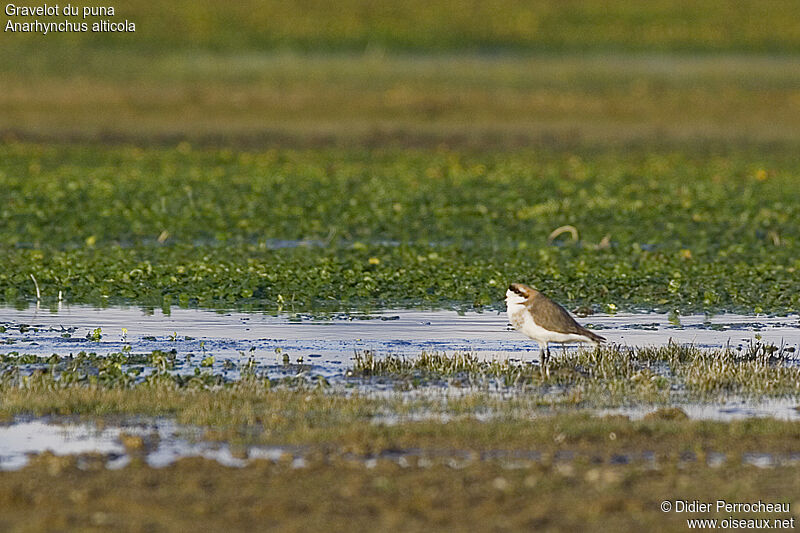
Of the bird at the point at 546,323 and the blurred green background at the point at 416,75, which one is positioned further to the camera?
the blurred green background at the point at 416,75

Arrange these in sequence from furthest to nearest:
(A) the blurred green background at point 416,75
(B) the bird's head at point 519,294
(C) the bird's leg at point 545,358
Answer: (A) the blurred green background at point 416,75 → (B) the bird's head at point 519,294 → (C) the bird's leg at point 545,358

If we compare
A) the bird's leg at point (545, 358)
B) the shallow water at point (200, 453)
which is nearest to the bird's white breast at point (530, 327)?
the bird's leg at point (545, 358)

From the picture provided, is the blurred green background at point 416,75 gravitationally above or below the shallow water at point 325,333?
above

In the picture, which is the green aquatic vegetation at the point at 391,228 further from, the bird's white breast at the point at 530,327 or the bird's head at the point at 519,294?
the bird's white breast at the point at 530,327

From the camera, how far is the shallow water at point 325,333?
1437 centimetres

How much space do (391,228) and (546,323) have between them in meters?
11.2

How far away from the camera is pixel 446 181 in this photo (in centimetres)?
2984

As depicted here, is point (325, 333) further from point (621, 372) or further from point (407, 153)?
point (407, 153)

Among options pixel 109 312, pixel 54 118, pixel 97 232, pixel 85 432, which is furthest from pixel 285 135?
pixel 85 432

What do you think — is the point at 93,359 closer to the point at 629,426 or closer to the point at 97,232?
the point at 629,426

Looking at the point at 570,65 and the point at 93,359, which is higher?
the point at 570,65

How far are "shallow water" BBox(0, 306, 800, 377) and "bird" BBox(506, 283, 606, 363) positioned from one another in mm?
701

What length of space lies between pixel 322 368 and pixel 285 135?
28.7m

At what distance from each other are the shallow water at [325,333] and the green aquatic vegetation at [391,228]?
769 millimetres
